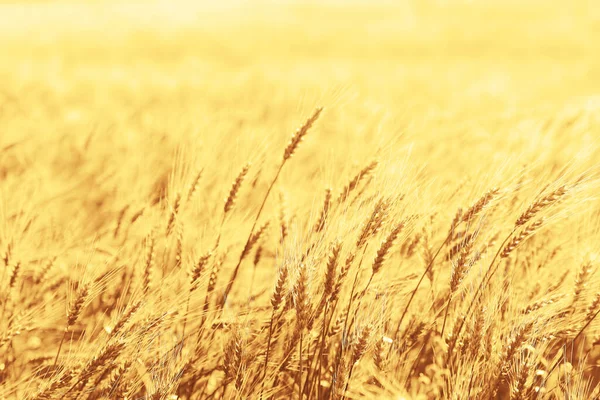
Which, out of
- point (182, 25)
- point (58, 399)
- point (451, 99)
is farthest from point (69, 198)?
point (182, 25)

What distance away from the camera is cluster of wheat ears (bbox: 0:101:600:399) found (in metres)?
0.82

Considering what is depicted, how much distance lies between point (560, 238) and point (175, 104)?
7.89ft

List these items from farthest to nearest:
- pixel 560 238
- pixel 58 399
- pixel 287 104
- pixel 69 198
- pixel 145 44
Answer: pixel 145 44 → pixel 287 104 → pixel 69 198 → pixel 560 238 → pixel 58 399

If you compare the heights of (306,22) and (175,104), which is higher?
(306,22)

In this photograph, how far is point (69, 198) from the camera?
5.46ft

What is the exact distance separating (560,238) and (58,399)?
1.02 m

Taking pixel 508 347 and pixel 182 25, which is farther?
pixel 182 25

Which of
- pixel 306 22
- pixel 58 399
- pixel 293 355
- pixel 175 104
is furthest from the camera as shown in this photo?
pixel 306 22

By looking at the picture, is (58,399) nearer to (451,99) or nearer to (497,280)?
(497,280)

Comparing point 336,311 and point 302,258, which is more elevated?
point 302,258

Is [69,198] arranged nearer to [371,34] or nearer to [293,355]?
[293,355]

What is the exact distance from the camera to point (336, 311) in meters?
0.96

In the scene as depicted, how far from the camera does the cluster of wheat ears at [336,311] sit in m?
0.82

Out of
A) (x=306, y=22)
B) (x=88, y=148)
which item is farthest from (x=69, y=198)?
(x=306, y=22)
